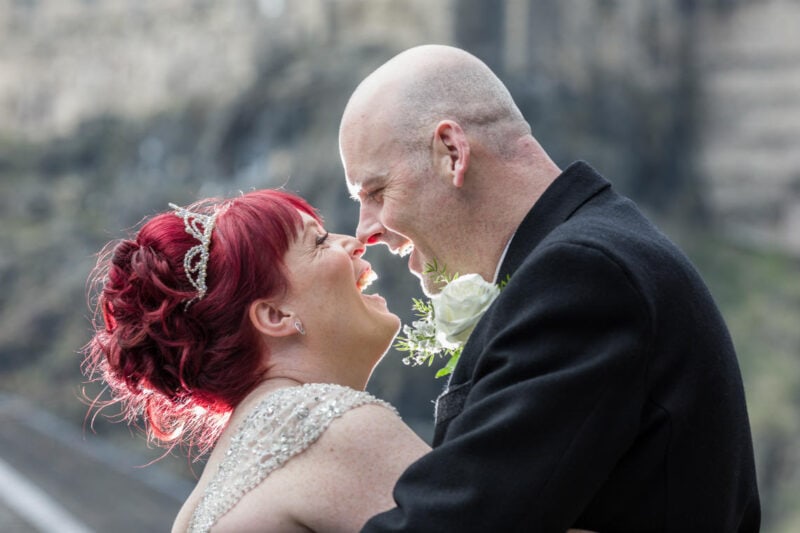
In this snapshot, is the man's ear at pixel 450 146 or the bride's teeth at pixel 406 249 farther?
the bride's teeth at pixel 406 249

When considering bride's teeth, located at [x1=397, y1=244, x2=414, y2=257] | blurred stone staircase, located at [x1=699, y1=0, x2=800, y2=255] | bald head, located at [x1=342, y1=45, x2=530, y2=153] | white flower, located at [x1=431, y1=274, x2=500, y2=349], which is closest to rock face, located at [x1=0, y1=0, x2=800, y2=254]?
blurred stone staircase, located at [x1=699, y1=0, x2=800, y2=255]

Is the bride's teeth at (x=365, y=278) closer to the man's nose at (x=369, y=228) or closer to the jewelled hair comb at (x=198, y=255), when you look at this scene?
the man's nose at (x=369, y=228)

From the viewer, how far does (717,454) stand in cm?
212

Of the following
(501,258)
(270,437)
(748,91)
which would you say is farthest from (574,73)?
(270,437)

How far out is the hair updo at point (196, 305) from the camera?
8.55 feet

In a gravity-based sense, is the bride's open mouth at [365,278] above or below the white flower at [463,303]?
below

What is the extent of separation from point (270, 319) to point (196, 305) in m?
0.17

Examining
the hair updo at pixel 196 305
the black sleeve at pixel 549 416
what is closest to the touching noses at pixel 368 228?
the hair updo at pixel 196 305

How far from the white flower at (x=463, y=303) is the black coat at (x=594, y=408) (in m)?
0.20

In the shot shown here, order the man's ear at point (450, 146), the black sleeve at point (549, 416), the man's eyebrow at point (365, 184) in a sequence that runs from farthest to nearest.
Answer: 1. the man's eyebrow at point (365, 184)
2. the man's ear at point (450, 146)
3. the black sleeve at point (549, 416)

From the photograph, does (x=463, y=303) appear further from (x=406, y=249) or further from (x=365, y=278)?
(x=365, y=278)

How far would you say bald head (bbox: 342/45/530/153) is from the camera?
2.48m

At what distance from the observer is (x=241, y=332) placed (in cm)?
261

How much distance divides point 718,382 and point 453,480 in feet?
1.72
